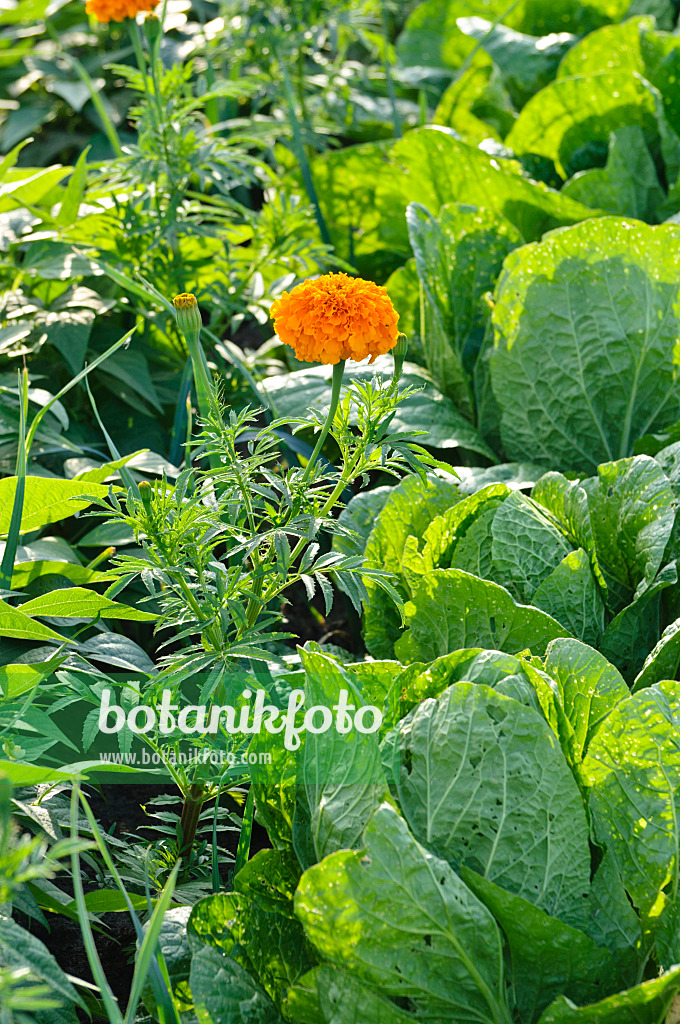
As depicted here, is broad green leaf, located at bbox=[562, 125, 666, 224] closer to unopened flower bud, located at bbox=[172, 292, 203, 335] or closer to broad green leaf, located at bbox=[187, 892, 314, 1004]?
unopened flower bud, located at bbox=[172, 292, 203, 335]

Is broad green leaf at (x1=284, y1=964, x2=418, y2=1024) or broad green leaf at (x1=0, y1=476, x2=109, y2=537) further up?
broad green leaf at (x1=0, y1=476, x2=109, y2=537)

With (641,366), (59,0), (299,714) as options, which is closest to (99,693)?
(299,714)

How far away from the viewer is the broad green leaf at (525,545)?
1.37 m

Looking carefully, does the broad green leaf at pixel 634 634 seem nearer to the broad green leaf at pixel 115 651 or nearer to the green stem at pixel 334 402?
the green stem at pixel 334 402

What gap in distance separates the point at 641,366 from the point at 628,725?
0.94 m

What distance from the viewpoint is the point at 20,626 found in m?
1.19

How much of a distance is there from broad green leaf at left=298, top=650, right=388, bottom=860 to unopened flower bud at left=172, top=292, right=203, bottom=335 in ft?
1.40

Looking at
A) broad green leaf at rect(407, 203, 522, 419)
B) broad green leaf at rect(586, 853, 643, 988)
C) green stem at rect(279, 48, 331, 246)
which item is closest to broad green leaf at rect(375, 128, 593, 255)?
broad green leaf at rect(407, 203, 522, 419)

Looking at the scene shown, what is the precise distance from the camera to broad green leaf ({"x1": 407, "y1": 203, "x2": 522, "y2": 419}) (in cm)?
194

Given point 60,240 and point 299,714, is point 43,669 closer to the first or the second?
point 299,714

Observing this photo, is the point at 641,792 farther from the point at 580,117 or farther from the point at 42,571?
the point at 580,117

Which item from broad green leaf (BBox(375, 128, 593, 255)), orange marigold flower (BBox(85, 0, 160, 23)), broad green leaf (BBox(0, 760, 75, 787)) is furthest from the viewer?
broad green leaf (BBox(375, 128, 593, 255))

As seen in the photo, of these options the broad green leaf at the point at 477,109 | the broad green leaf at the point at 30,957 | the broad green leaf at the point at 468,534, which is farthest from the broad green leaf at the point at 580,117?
the broad green leaf at the point at 30,957

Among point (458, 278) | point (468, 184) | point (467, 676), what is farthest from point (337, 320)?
point (468, 184)
